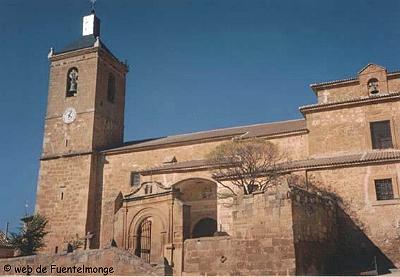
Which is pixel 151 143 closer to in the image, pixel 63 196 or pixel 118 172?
pixel 118 172

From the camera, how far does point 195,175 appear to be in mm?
22016

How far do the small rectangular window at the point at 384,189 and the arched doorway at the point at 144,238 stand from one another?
8.88 m

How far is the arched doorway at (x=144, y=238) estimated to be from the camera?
711 inches

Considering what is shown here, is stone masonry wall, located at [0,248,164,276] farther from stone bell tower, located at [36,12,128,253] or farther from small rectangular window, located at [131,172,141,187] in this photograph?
small rectangular window, located at [131,172,141,187]

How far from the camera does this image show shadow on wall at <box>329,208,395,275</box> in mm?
15195

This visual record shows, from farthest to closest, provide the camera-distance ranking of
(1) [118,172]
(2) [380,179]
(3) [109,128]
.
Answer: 1. (3) [109,128]
2. (1) [118,172]
3. (2) [380,179]

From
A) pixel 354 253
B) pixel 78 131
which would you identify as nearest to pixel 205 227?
pixel 354 253

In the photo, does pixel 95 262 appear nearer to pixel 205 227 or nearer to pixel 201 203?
pixel 205 227

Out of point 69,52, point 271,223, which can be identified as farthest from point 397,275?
point 69,52

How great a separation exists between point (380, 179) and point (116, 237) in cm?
1060

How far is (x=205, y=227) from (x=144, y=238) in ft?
16.3

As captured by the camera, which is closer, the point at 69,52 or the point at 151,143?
the point at 151,143

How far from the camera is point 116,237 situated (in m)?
18.3

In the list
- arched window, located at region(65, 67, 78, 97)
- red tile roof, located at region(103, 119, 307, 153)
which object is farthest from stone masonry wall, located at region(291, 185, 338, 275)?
arched window, located at region(65, 67, 78, 97)
